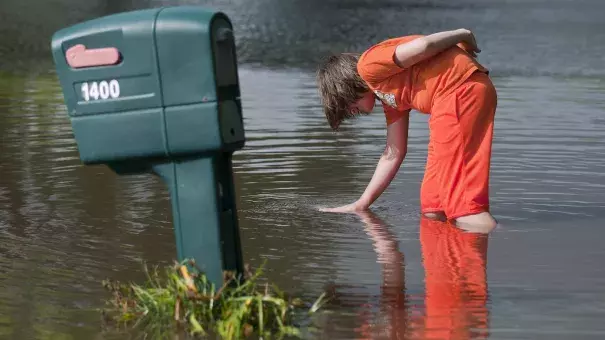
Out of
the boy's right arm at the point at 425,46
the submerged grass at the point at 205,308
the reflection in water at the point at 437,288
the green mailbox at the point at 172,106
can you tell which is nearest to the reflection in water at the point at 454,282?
the reflection in water at the point at 437,288

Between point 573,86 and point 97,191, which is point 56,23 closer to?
point 573,86

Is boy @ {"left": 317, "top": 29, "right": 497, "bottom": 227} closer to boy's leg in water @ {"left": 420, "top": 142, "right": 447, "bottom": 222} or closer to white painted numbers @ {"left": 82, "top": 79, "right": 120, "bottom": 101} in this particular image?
boy's leg in water @ {"left": 420, "top": 142, "right": 447, "bottom": 222}

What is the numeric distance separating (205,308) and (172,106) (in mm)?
708

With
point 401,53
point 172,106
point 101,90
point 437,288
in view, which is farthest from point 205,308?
point 401,53

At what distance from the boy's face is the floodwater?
1.91 ft

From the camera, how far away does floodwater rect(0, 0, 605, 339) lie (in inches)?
181

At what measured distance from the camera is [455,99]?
20.0 ft

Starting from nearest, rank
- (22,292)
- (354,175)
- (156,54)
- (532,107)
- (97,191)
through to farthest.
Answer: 1. (156,54)
2. (22,292)
3. (97,191)
4. (354,175)
5. (532,107)

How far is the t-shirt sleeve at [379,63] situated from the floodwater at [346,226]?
78cm

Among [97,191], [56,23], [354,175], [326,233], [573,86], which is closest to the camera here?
[326,233]

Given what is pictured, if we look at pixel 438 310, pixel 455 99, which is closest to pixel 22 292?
pixel 438 310

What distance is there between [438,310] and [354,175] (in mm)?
3441

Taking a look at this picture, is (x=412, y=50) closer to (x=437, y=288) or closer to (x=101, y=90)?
(x=437, y=288)

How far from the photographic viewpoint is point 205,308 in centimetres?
425
